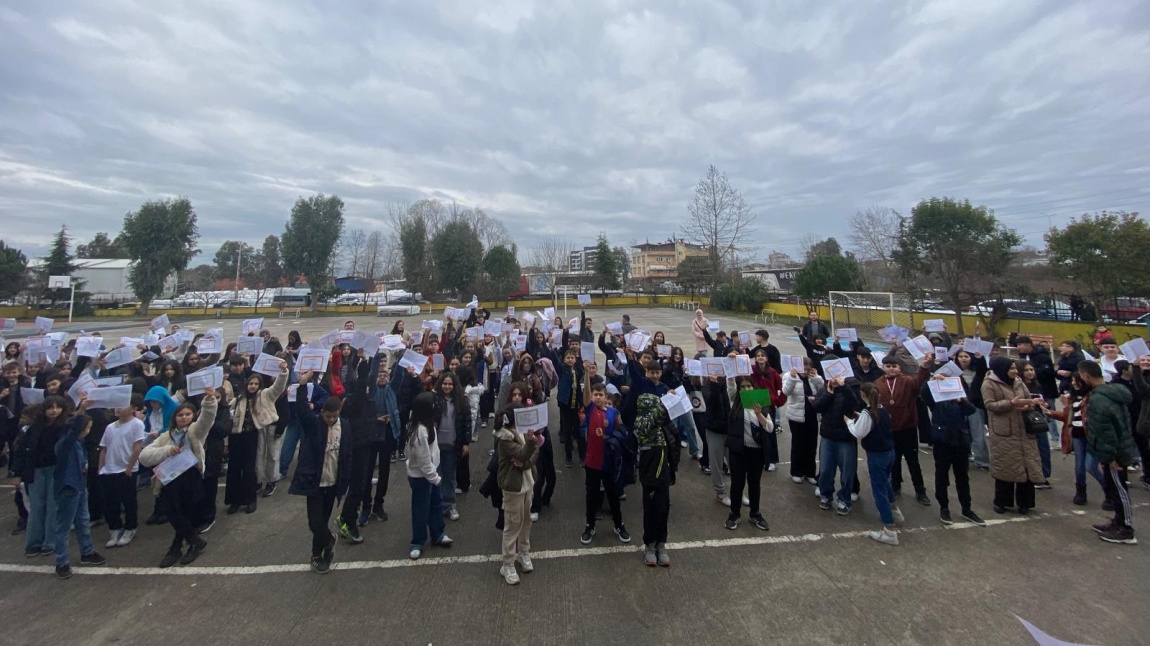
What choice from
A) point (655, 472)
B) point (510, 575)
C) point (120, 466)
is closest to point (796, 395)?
point (655, 472)

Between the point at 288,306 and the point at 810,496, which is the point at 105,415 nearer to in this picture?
the point at 810,496

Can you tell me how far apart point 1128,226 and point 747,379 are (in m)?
21.0

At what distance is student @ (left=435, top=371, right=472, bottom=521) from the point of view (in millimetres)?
4969

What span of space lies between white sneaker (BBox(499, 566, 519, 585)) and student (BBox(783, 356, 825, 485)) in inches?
155

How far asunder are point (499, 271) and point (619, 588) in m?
44.5

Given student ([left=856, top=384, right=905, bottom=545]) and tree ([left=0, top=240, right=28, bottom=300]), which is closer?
student ([left=856, top=384, right=905, bottom=545])

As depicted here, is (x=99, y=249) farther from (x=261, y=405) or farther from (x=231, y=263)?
(x=261, y=405)

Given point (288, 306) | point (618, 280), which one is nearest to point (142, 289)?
point (288, 306)

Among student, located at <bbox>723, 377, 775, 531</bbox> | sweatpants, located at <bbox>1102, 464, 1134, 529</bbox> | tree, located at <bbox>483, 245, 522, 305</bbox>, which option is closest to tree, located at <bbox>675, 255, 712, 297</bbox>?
tree, located at <bbox>483, 245, 522, 305</bbox>

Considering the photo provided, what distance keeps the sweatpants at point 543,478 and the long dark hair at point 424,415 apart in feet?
4.19

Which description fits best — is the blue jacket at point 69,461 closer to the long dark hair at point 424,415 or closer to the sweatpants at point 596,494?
the long dark hair at point 424,415

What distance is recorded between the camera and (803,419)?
6.03m

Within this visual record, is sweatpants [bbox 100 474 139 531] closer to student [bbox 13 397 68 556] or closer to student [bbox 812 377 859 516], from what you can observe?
student [bbox 13 397 68 556]

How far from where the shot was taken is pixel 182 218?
44.2 m
